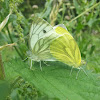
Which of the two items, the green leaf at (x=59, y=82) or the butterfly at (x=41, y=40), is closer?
the green leaf at (x=59, y=82)

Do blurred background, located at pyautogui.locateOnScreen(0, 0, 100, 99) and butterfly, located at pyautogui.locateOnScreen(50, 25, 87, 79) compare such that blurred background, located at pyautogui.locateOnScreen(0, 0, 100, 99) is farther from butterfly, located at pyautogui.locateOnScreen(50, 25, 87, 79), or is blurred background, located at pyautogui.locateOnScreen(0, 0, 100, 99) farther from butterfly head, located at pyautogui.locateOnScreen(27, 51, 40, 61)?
butterfly, located at pyautogui.locateOnScreen(50, 25, 87, 79)

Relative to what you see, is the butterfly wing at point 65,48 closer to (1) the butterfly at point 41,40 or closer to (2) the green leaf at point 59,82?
(1) the butterfly at point 41,40

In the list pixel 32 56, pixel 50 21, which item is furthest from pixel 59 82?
pixel 50 21

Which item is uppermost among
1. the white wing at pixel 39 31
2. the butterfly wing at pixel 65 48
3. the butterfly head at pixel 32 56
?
the white wing at pixel 39 31

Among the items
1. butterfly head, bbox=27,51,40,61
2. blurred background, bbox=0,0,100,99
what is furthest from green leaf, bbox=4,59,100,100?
blurred background, bbox=0,0,100,99

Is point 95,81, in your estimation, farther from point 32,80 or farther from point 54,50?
point 54,50

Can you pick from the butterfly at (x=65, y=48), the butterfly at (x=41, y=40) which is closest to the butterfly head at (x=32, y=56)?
the butterfly at (x=41, y=40)

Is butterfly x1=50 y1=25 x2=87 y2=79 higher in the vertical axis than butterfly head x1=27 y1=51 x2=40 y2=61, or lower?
lower
